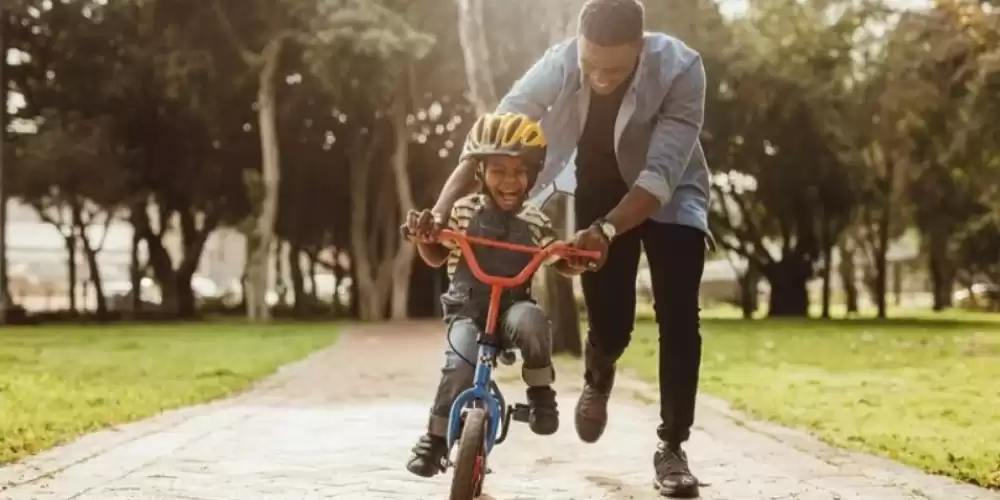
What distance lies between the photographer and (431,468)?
3965 mm

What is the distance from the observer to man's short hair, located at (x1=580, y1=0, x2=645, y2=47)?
13.9ft

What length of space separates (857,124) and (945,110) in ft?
13.3

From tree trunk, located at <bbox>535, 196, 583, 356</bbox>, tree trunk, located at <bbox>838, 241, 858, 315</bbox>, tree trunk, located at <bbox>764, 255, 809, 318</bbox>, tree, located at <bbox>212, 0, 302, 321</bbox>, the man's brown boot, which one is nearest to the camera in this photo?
the man's brown boot

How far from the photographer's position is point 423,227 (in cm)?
386

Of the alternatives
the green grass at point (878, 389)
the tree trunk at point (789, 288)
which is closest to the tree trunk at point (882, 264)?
the tree trunk at point (789, 288)

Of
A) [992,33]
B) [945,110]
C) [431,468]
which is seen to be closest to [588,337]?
[431,468]

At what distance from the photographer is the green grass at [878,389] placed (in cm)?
590

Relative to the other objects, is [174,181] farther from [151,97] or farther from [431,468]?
[431,468]

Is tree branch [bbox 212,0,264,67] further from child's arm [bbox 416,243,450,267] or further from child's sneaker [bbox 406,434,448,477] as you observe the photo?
child's sneaker [bbox 406,434,448,477]

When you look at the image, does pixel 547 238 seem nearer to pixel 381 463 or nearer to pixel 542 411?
pixel 542 411

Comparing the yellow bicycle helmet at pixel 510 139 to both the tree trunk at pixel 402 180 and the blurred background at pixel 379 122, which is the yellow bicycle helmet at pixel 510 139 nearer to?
the blurred background at pixel 379 122

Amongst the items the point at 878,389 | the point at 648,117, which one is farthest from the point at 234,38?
the point at 648,117

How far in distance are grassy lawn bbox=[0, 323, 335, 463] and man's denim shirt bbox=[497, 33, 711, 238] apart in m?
2.72

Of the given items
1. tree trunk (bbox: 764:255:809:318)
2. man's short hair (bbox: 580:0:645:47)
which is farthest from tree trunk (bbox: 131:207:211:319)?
man's short hair (bbox: 580:0:645:47)
